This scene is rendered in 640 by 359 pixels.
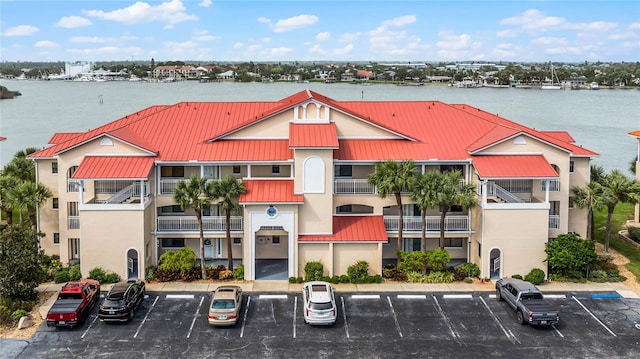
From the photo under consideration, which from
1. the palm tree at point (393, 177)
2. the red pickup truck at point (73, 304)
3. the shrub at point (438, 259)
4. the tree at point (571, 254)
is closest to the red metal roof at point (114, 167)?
the red pickup truck at point (73, 304)

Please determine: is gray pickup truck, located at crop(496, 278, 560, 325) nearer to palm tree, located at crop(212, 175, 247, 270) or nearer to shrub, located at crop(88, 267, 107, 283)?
palm tree, located at crop(212, 175, 247, 270)

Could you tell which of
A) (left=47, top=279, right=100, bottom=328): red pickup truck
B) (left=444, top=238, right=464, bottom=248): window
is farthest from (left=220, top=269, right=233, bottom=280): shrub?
(left=444, top=238, right=464, bottom=248): window

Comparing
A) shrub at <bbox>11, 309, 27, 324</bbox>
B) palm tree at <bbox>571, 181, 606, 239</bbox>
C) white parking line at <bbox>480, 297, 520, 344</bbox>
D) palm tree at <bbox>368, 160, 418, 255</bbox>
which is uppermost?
palm tree at <bbox>368, 160, 418, 255</bbox>

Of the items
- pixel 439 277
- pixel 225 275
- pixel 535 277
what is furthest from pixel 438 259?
pixel 225 275

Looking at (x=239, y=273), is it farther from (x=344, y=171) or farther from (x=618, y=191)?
(x=618, y=191)

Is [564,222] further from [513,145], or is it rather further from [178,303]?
[178,303]
